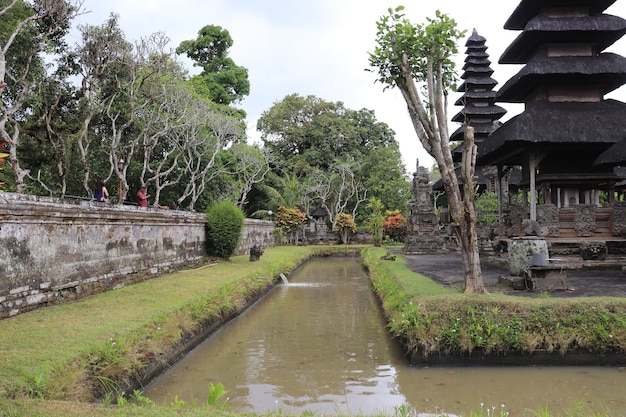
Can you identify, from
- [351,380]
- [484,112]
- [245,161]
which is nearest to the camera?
[351,380]

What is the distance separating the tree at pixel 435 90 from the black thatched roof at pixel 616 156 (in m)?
4.76

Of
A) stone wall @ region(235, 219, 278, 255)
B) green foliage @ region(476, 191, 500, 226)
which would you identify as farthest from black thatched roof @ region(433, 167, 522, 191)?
stone wall @ region(235, 219, 278, 255)

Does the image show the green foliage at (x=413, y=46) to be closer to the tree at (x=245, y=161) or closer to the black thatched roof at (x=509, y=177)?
the black thatched roof at (x=509, y=177)

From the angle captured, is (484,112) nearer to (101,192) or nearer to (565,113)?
(565,113)

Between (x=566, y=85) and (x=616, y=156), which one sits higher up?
(x=566, y=85)

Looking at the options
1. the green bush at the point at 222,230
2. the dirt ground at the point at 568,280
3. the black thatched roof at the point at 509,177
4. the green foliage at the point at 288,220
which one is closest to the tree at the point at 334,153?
the green foliage at the point at 288,220

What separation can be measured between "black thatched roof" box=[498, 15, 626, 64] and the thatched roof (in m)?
4.12

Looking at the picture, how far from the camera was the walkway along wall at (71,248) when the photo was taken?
682cm

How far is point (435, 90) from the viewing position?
8773 mm

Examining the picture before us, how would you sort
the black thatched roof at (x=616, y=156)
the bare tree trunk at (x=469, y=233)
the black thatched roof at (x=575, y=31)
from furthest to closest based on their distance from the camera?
the black thatched roof at (x=575, y=31) → the black thatched roof at (x=616, y=156) → the bare tree trunk at (x=469, y=233)

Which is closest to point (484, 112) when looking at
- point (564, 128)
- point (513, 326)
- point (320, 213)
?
point (564, 128)

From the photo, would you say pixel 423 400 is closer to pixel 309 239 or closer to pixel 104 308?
pixel 104 308

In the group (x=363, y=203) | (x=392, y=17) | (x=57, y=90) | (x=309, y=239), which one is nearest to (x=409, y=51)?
(x=392, y=17)

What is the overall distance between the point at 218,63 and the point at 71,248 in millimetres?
27200
